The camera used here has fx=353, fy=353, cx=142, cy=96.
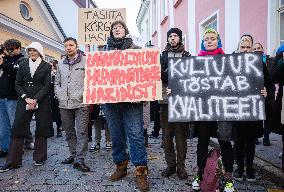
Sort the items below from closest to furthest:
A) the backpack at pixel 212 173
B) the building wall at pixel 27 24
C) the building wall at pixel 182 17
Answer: the backpack at pixel 212 173
the building wall at pixel 182 17
the building wall at pixel 27 24

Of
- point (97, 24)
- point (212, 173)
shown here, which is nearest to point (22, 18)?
point (97, 24)

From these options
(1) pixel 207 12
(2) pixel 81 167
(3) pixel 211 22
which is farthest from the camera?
(3) pixel 211 22

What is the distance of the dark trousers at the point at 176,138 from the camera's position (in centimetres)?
444

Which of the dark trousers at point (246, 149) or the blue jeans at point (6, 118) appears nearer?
the dark trousers at point (246, 149)

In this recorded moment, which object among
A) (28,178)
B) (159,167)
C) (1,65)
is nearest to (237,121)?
(159,167)

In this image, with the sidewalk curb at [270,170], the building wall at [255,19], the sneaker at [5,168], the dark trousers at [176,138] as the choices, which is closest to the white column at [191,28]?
the building wall at [255,19]

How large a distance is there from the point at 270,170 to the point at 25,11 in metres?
16.4

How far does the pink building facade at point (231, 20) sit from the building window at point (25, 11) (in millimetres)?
7361

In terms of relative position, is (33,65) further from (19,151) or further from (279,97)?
(279,97)

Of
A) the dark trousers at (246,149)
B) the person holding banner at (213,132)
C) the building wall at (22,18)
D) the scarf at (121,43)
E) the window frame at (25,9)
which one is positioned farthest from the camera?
the window frame at (25,9)

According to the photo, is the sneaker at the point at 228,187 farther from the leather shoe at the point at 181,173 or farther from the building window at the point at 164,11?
the building window at the point at 164,11

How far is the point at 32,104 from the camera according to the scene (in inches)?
203

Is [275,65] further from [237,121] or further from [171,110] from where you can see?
[171,110]

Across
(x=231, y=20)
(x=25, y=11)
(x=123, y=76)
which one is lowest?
(x=123, y=76)
